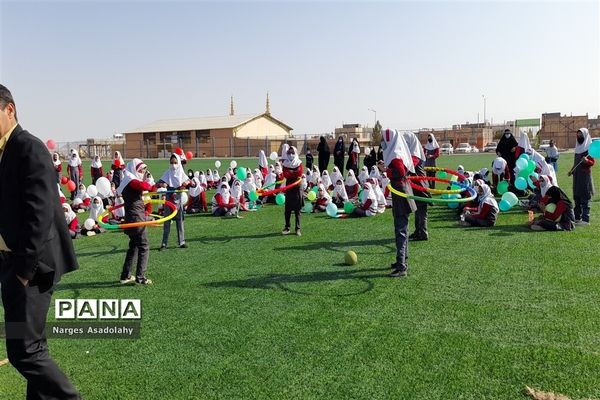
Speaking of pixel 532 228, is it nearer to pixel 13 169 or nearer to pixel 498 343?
pixel 498 343

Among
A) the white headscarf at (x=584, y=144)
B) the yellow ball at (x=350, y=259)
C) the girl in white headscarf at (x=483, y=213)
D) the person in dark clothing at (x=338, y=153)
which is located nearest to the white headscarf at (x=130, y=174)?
the yellow ball at (x=350, y=259)

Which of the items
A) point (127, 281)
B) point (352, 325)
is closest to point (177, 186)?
point (127, 281)

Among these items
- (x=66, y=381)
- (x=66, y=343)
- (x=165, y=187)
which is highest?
(x=165, y=187)

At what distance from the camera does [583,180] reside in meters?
10.4

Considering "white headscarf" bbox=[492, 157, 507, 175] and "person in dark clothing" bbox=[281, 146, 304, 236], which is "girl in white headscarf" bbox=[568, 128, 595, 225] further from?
"person in dark clothing" bbox=[281, 146, 304, 236]

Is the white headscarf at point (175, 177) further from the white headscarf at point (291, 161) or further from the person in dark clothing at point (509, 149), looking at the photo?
the person in dark clothing at point (509, 149)

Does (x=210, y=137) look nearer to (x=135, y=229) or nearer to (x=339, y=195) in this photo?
(x=339, y=195)

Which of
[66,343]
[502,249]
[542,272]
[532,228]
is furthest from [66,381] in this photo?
[532,228]

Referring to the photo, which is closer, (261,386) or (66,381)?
(66,381)

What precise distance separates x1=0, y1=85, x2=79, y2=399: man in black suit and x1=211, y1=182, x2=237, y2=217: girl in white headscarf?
35.7ft

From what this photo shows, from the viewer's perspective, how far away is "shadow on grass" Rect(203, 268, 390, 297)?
676 centimetres

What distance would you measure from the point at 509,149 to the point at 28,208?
1540 centimetres

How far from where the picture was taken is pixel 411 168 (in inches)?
299

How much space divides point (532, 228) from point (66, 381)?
31.6 ft
